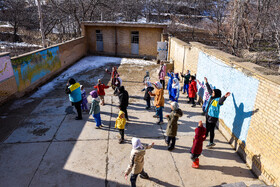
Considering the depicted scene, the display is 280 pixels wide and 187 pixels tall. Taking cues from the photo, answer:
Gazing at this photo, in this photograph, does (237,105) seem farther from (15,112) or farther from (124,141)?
(15,112)

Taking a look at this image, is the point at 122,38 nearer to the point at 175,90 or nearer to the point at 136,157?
the point at 175,90

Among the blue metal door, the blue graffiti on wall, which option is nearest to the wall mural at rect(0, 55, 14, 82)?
the blue graffiti on wall

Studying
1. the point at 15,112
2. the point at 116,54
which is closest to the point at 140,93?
the point at 15,112

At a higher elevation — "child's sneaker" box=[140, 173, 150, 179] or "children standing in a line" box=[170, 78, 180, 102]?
"children standing in a line" box=[170, 78, 180, 102]

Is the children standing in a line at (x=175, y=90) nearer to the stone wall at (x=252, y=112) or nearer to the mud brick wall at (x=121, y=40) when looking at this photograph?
the stone wall at (x=252, y=112)

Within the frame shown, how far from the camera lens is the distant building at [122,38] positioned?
1689 centimetres

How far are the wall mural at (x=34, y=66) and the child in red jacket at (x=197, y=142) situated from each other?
26.5 feet

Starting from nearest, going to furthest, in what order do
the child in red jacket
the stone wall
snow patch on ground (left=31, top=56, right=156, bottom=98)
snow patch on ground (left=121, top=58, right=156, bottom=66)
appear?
the stone wall, the child in red jacket, snow patch on ground (left=31, top=56, right=156, bottom=98), snow patch on ground (left=121, top=58, right=156, bottom=66)

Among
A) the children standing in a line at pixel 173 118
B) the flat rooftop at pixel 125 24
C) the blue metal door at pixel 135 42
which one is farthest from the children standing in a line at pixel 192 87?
the blue metal door at pixel 135 42

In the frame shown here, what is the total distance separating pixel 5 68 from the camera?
800 centimetres

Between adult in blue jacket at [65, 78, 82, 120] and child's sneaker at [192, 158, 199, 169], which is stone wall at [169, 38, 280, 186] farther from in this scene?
adult in blue jacket at [65, 78, 82, 120]

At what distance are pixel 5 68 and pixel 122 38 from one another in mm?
11138

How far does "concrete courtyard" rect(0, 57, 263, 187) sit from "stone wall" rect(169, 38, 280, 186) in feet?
1.33

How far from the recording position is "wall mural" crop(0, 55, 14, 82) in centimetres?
778
